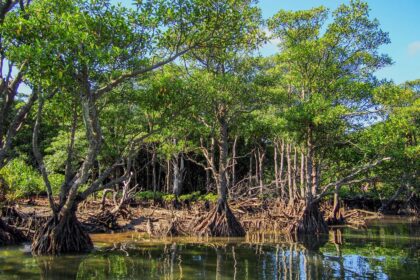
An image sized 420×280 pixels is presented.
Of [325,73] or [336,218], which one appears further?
[336,218]

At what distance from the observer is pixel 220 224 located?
59.0 ft

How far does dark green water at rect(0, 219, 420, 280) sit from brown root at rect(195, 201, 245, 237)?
3.21 ft

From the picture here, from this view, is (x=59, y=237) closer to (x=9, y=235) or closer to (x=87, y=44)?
(x=9, y=235)

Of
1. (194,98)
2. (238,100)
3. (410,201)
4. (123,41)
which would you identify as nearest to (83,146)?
(238,100)

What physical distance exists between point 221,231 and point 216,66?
6978 millimetres

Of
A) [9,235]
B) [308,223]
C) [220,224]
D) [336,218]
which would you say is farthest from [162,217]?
[336,218]

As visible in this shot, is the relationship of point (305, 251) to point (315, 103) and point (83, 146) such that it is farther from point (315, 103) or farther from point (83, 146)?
point (83, 146)

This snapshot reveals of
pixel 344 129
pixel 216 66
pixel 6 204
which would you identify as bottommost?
pixel 6 204

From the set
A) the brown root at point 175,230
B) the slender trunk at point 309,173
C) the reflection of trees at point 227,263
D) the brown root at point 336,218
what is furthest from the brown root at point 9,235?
the brown root at point 336,218

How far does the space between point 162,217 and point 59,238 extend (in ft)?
33.7

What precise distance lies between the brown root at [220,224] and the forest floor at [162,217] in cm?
51

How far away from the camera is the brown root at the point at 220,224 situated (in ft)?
58.6

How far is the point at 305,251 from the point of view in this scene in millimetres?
14023

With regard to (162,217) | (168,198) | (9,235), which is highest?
(168,198)
